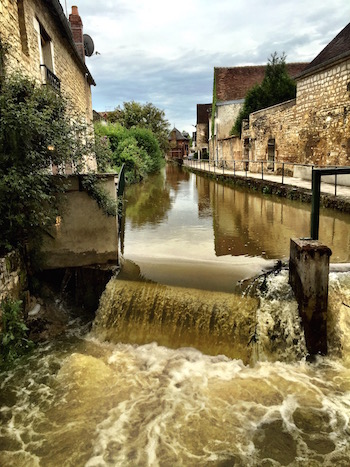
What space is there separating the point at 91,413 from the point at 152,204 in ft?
31.8

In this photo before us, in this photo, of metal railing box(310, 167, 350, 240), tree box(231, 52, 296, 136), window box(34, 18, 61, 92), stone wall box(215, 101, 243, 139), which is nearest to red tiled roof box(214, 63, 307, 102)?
stone wall box(215, 101, 243, 139)

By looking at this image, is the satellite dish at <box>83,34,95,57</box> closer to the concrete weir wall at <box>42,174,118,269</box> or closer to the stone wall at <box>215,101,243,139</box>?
the concrete weir wall at <box>42,174,118,269</box>

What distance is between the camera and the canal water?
3.25 metres

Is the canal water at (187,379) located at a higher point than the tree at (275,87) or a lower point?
lower

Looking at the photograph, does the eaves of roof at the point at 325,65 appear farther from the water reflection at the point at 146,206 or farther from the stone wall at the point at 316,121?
the water reflection at the point at 146,206

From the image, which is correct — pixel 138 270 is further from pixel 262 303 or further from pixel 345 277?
pixel 345 277

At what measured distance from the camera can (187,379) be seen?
4227 millimetres

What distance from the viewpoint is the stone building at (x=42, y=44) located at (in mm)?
6554

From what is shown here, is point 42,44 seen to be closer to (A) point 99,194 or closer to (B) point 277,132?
(A) point 99,194

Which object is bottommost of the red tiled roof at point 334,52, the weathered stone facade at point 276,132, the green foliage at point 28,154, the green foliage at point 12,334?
the green foliage at point 12,334

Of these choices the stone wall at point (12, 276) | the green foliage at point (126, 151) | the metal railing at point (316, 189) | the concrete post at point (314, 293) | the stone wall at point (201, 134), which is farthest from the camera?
the stone wall at point (201, 134)

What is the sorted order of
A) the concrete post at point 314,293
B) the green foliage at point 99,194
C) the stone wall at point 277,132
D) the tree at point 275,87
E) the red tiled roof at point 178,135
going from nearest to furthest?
the concrete post at point 314,293, the green foliage at point 99,194, the stone wall at point 277,132, the tree at point 275,87, the red tiled roof at point 178,135

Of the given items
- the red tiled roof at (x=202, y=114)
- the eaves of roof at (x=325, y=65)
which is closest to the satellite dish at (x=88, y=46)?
the eaves of roof at (x=325, y=65)

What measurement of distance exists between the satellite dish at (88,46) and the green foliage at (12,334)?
50.0 feet
